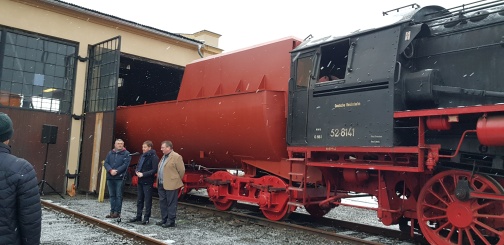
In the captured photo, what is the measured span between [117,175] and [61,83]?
605 centimetres

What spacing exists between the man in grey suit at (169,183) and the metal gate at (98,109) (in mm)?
4565

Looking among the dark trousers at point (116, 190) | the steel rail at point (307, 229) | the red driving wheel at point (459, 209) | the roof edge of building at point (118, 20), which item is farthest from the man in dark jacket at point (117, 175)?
the roof edge of building at point (118, 20)

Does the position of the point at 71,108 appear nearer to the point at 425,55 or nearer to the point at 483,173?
the point at 425,55

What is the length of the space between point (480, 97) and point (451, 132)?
2.05 ft

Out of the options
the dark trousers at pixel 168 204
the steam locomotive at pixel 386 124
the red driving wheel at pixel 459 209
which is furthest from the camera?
the dark trousers at pixel 168 204

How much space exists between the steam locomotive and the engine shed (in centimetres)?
487

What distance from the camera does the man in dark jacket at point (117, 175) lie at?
26.9 feet

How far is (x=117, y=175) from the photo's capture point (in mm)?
8219

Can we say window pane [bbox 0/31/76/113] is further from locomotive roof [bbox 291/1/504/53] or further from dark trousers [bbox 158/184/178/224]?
locomotive roof [bbox 291/1/504/53]

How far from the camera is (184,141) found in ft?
32.9

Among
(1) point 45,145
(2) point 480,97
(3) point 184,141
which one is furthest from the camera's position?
(1) point 45,145

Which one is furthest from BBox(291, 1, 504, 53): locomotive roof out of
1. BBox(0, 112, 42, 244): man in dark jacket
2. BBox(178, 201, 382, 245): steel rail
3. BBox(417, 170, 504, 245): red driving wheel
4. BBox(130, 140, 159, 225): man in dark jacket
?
BBox(0, 112, 42, 244): man in dark jacket

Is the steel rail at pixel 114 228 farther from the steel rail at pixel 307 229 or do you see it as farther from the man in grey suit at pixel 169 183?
the steel rail at pixel 307 229

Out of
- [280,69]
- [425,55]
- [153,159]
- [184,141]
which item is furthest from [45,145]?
[425,55]
